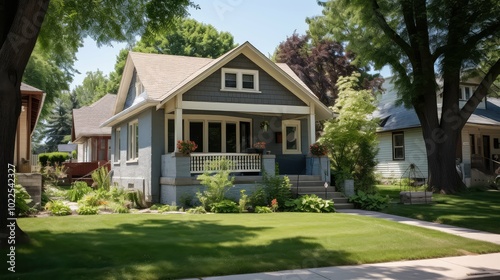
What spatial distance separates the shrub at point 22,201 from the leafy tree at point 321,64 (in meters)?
22.9

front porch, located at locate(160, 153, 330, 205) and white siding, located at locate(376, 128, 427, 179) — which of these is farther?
white siding, located at locate(376, 128, 427, 179)

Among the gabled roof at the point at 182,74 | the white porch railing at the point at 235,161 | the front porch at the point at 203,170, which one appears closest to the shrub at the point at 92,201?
the front porch at the point at 203,170

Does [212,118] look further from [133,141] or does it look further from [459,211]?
[459,211]

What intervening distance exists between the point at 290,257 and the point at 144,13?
30.9 ft

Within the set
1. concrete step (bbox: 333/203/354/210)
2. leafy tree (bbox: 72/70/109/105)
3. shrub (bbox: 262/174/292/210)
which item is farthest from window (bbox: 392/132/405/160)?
leafy tree (bbox: 72/70/109/105)

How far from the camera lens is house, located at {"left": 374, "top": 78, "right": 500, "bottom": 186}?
24.7m

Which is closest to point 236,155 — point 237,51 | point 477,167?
point 237,51

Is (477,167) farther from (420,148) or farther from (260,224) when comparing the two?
(260,224)

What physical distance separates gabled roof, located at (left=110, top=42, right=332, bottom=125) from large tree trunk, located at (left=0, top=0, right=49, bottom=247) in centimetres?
739

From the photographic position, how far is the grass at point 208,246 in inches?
254

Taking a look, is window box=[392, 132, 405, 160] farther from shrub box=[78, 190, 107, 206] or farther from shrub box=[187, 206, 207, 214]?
shrub box=[78, 190, 107, 206]

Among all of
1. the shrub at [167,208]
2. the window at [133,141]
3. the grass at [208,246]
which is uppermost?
the window at [133,141]

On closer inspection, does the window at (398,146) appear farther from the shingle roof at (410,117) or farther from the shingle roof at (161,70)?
the shingle roof at (161,70)

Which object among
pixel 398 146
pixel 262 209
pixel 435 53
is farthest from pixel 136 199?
pixel 398 146
